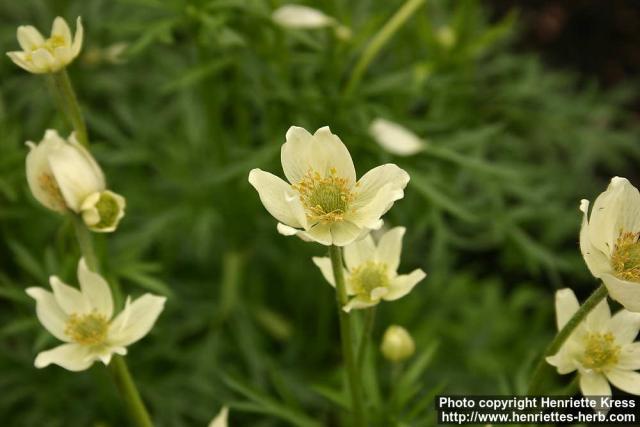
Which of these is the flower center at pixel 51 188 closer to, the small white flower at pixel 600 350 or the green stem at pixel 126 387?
the green stem at pixel 126 387

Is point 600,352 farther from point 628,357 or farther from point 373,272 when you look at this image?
point 373,272

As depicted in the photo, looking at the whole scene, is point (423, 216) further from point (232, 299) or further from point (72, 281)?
point (72, 281)

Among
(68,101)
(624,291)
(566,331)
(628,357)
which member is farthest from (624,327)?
(68,101)

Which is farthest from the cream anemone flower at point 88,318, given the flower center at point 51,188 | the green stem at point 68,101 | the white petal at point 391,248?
the white petal at point 391,248

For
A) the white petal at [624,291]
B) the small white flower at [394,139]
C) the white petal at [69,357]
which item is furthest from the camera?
the small white flower at [394,139]

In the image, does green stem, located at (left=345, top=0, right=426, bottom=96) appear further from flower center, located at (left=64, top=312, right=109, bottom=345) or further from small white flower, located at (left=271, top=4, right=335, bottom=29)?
flower center, located at (left=64, top=312, right=109, bottom=345)
